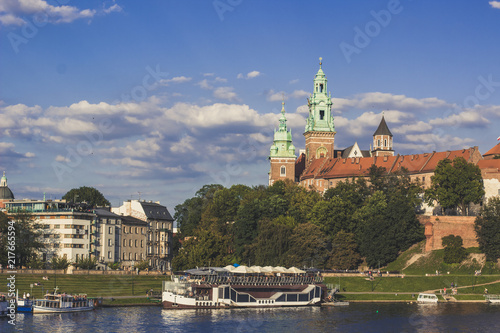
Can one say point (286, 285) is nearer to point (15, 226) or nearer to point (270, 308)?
point (270, 308)

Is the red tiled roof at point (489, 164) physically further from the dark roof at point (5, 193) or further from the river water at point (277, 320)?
the dark roof at point (5, 193)

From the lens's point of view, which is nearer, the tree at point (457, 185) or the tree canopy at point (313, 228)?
the tree canopy at point (313, 228)

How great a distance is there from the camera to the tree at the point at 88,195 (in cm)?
18325

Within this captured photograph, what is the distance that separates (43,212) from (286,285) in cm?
5379

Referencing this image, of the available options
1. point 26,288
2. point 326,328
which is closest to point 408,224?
point 326,328

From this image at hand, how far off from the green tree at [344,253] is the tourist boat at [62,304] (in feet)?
157

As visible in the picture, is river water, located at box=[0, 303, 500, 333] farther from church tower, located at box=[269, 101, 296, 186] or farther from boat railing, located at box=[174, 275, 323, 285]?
church tower, located at box=[269, 101, 296, 186]

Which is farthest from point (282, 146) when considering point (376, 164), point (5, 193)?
point (5, 193)

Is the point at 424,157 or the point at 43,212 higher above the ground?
the point at 424,157

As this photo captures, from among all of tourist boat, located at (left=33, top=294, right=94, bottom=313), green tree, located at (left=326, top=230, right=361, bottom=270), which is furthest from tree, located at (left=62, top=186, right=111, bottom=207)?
tourist boat, located at (left=33, top=294, right=94, bottom=313)

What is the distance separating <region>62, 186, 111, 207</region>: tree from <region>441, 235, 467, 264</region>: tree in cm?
9059

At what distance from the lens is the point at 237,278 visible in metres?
105

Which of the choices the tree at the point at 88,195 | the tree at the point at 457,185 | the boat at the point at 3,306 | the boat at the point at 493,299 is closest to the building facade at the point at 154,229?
the tree at the point at 88,195

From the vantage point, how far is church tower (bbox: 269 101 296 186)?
18850 centimetres
